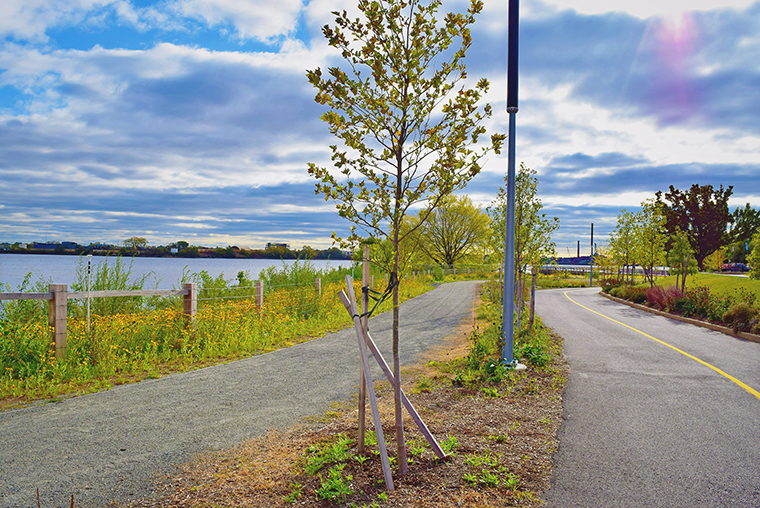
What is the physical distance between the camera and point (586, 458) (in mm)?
4496

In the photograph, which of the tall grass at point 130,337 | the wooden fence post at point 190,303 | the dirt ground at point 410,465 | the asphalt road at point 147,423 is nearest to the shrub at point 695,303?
the tall grass at point 130,337

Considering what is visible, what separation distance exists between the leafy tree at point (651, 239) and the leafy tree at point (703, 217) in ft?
70.9

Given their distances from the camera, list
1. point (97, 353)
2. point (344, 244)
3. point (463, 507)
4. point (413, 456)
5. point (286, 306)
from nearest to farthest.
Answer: point (463, 507) → point (344, 244) → point (413, 456) → point (97, 353) → point (286, 306)

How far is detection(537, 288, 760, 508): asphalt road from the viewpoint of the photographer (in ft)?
12.5

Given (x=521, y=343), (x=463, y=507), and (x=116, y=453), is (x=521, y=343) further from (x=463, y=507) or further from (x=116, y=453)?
(x=116, y=453)

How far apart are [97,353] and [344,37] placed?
7404mm

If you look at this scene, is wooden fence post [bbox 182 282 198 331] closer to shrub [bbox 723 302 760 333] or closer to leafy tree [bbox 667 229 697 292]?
shrub [bbox 723 302 760 333]

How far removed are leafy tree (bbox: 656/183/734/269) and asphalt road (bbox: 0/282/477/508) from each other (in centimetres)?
5381

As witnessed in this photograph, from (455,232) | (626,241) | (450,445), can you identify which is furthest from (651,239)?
(450,445)

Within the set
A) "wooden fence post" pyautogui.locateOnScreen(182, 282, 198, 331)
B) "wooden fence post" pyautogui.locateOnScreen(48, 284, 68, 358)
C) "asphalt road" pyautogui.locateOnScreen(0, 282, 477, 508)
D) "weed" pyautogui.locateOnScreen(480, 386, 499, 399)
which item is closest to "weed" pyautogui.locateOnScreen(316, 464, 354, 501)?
"asphalt road" pyautogui.locateOnScreen(0, 282, 477, 508)

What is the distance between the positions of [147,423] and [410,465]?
3500 millimetres

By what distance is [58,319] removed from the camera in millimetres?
7766

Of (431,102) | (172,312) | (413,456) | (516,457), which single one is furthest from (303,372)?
(431,102)

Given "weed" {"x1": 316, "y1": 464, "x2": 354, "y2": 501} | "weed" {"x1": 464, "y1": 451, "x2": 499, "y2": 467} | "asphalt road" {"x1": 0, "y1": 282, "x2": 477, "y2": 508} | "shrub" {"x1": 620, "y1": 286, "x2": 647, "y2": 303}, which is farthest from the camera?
"shrub" {"x1": 620, "y1": 286, "x2": 647, "y2": 303}
